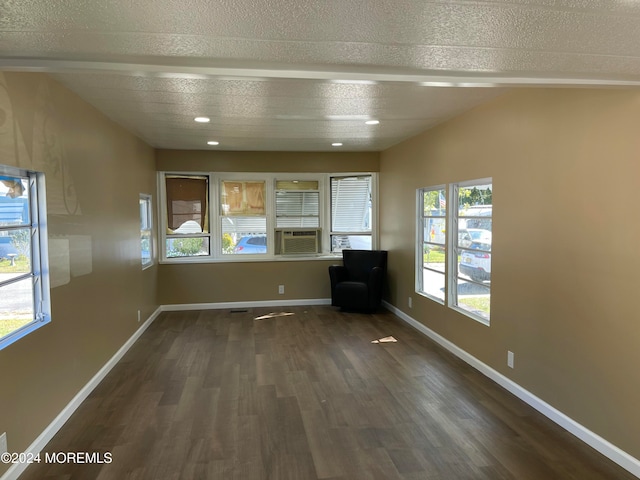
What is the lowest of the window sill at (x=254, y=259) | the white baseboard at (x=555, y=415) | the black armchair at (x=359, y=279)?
the white baseboard at (x=555, y=415)

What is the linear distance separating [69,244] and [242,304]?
373 centimetres

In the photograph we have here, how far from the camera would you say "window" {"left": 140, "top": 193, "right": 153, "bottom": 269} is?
5613 mm

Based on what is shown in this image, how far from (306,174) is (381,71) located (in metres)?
4.57

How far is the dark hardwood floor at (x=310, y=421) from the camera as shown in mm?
2457

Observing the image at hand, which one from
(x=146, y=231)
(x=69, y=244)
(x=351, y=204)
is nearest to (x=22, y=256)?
(x=69, y=244)

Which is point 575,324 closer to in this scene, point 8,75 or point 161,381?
point 161,381

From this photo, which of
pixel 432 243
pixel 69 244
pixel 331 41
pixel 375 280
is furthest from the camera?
pixel 375 280

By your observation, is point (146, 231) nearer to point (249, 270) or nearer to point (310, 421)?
point (249, 270)

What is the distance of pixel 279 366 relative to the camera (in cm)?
413

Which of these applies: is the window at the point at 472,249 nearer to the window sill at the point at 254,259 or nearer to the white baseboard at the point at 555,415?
the white baseboard at the point at 555,415

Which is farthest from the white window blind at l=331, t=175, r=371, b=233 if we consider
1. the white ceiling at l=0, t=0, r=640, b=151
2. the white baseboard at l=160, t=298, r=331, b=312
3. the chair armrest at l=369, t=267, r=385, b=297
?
the white ceiling at l=0, t=0, r=640, b=151

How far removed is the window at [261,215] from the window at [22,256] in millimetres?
3684

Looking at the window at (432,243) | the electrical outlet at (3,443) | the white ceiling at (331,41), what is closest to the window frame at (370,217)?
the window at (432,243)

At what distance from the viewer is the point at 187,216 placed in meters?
6.61
